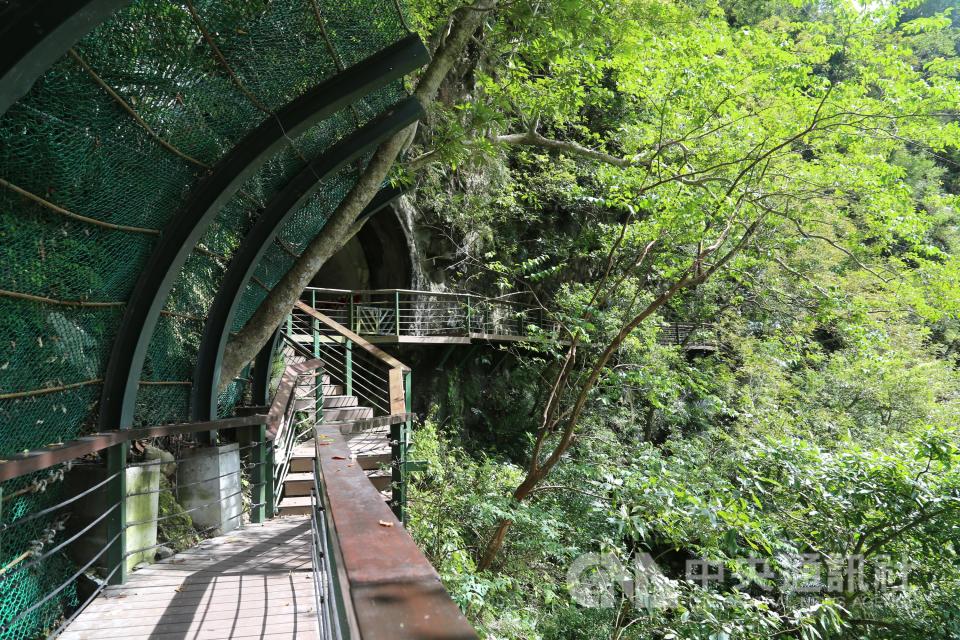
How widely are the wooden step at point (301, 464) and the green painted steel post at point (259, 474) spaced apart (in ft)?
5.23

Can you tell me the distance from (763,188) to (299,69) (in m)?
6.73

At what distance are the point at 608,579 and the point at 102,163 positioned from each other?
556 cm

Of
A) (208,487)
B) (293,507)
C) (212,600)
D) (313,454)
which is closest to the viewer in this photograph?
(212,600)

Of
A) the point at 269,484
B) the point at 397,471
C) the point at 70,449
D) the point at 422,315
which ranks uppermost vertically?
the point at 422,315

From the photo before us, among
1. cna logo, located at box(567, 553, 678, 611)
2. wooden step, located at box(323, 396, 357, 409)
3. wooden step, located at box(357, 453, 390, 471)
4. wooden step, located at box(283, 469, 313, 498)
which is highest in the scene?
wooden step, located at box(323, 396, 357, 409)

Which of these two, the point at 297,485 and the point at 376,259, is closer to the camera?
the point at 297,485

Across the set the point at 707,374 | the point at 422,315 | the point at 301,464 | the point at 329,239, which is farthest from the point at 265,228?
the point at 422,315

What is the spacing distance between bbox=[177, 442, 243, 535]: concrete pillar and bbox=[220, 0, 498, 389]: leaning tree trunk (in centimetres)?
69

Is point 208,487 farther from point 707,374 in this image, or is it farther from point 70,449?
point 707,374

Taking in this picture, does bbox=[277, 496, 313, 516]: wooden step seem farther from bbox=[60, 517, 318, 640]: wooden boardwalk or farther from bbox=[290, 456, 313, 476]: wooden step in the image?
bbox=[60, 517, 318, 640]: wooden boardwalk

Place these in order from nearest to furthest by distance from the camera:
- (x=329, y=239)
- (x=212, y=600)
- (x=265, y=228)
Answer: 1. (x=212, y=600)
2. (x=265, y=228)
3. (x=329, y=239)

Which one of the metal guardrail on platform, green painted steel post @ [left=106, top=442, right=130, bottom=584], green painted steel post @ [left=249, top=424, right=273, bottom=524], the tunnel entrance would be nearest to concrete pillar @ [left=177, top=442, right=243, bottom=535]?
green painted steel post @ [left=249, top=424, right=273, bottom=524]

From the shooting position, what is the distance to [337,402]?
8867 mm

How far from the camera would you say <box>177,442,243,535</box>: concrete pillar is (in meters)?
4.75
